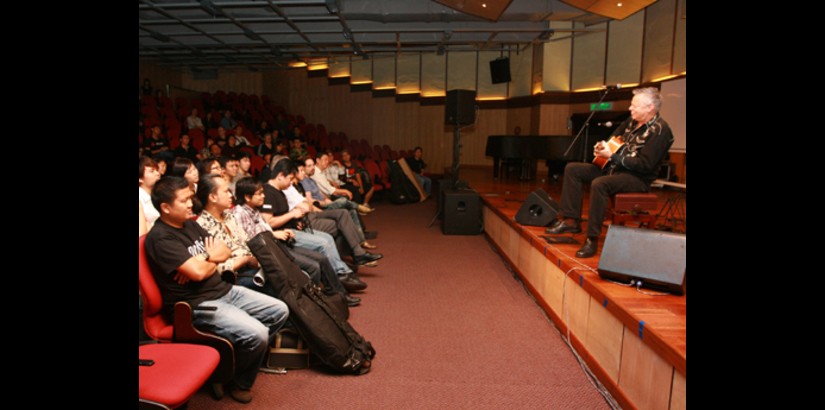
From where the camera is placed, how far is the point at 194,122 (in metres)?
8.76

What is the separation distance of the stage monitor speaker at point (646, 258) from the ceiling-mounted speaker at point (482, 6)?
4211mm

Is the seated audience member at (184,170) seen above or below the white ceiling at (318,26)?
below

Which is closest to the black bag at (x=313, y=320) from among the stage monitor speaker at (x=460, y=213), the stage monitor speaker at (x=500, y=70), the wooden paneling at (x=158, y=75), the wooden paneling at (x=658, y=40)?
the stage monitor speaker at (x=460, y=213)

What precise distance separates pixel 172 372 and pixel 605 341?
75.5 inches

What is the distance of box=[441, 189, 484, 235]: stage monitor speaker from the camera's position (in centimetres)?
598

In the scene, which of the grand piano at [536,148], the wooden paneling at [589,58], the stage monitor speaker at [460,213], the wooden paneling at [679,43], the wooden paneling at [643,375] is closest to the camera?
the wooden paneling at [643,375]

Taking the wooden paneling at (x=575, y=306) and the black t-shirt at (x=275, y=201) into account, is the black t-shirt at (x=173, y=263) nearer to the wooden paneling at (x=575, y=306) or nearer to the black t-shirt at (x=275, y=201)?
the black t-shirt at (x=275, y=201)

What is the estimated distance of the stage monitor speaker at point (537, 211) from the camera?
13.6 feet

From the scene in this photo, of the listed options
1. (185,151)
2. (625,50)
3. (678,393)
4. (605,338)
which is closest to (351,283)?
(605,338)

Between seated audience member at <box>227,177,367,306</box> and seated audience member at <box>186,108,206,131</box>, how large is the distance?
6248mm

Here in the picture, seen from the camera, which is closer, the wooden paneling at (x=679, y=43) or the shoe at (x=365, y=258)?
the shoe at (x=365, y=258)

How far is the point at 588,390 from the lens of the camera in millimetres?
2383
